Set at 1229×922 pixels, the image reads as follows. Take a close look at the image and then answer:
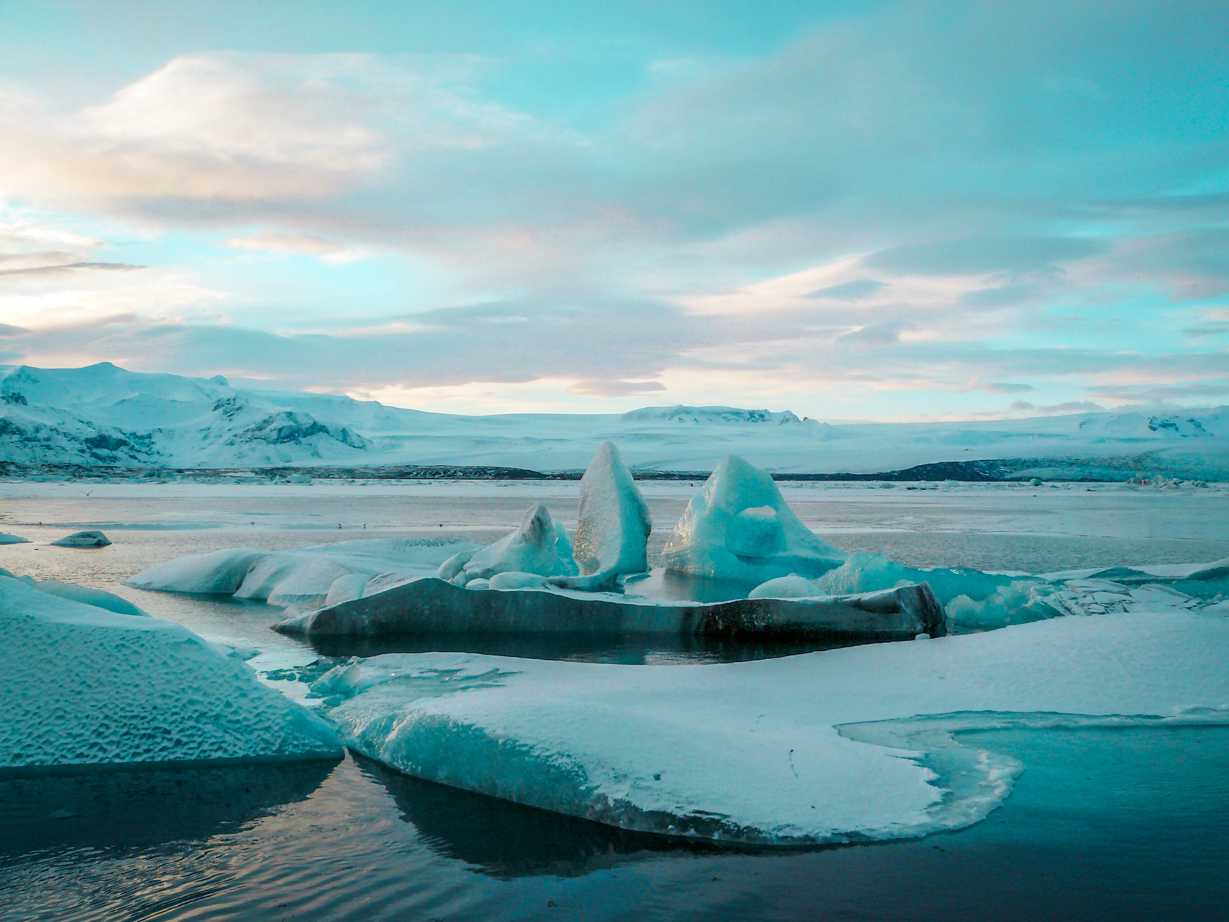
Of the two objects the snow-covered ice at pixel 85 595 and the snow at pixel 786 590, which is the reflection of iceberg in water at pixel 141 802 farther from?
the snow at pixel 786 590

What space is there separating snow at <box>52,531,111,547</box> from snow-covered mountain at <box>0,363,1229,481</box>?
3547 centimetres

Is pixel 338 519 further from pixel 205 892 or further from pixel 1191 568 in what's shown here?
pixel 205 892

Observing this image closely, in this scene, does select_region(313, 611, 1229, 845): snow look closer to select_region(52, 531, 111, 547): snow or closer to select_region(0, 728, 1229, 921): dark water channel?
select_region(0, 728, 1229, 921): dark water channel

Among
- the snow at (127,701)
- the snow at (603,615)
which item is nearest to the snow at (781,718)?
the snow at (127,701)

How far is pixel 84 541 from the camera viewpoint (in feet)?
36.6

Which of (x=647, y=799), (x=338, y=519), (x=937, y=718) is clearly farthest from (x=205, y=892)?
(x=338, y=519)

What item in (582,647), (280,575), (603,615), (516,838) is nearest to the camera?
(516,838)

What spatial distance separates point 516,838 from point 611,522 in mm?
6017

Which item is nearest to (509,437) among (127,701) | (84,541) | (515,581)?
(84,541)

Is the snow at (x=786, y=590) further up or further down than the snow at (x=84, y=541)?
further up

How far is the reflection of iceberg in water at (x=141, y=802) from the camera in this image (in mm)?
2621

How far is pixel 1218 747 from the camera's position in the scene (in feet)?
11.0

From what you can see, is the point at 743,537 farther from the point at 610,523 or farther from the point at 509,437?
the point at 509,437

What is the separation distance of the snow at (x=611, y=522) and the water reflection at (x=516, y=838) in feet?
17.0
